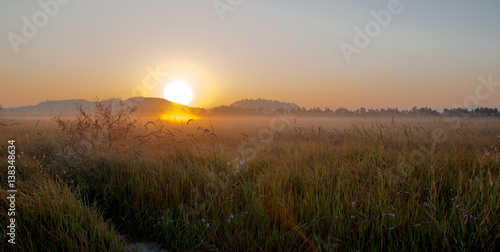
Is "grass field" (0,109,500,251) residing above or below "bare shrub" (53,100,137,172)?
below

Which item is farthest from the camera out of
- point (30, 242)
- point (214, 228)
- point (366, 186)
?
point (366, 186)

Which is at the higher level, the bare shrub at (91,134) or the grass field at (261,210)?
the bare shrub at (91,134)

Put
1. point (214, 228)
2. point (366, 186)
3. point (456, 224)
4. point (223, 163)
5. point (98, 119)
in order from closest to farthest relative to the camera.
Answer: point (456, 224), point (214, 228), point (366, 186), point (223, 163), point (98, 119)

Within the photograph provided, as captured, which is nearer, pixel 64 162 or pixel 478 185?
pixel 478 185

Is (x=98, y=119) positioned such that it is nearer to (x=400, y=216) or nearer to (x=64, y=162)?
(x=64, y=162)

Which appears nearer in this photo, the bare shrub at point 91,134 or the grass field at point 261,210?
the grass field at point 261,210

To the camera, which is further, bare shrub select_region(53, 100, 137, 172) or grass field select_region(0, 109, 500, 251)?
bare shrub select_region(53, 100, 137, 172)

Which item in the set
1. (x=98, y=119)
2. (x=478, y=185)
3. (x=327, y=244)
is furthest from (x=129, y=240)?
(x=98, y=119)

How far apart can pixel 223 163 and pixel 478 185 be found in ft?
10.2

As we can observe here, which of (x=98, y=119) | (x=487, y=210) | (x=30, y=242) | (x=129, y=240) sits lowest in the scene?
(x=129, y=240)

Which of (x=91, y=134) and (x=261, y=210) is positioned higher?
(x=91, y=134)

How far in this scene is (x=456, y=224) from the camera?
260 centimetres

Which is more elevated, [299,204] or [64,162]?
[64,162]

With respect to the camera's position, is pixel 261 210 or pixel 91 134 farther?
pixel 91 134
